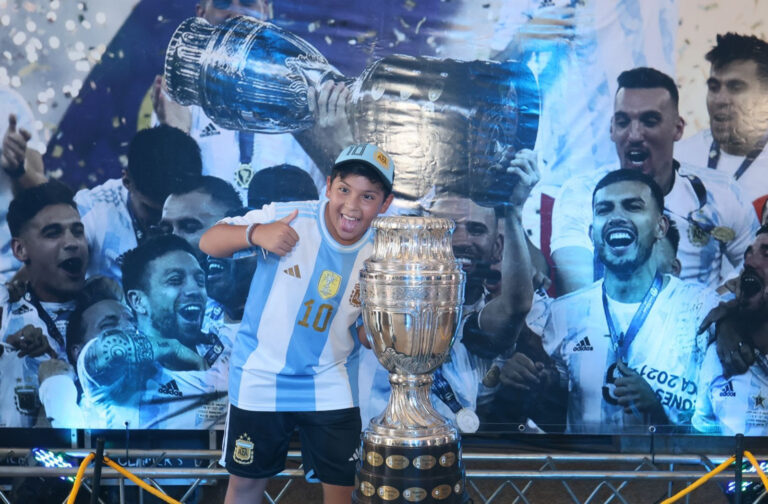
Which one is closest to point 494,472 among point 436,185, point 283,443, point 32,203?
point 283,443

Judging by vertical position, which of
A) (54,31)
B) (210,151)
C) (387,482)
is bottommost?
(387,482)

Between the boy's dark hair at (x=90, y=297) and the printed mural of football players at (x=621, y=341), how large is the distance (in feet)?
5.38

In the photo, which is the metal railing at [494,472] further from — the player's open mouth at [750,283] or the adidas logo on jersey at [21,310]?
the player's open mouth at [750,283]

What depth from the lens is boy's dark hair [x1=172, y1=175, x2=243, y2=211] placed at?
10.4ft

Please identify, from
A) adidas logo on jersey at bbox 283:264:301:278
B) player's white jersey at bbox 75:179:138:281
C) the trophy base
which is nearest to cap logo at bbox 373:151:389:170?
adidas logo on jersey at bbox 283:264:301:278

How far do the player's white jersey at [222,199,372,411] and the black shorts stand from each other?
0.10 feet

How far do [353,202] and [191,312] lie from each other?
153 cm

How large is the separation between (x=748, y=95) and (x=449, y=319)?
2.44 metres

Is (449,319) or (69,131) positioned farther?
(69,131)

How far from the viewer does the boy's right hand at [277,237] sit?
185cm

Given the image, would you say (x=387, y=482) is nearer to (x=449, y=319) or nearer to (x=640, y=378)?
(x=449, y=319)

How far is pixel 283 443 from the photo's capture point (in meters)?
2.06

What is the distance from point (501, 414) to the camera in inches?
126

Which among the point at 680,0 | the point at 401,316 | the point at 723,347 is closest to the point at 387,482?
the point at 401,316
